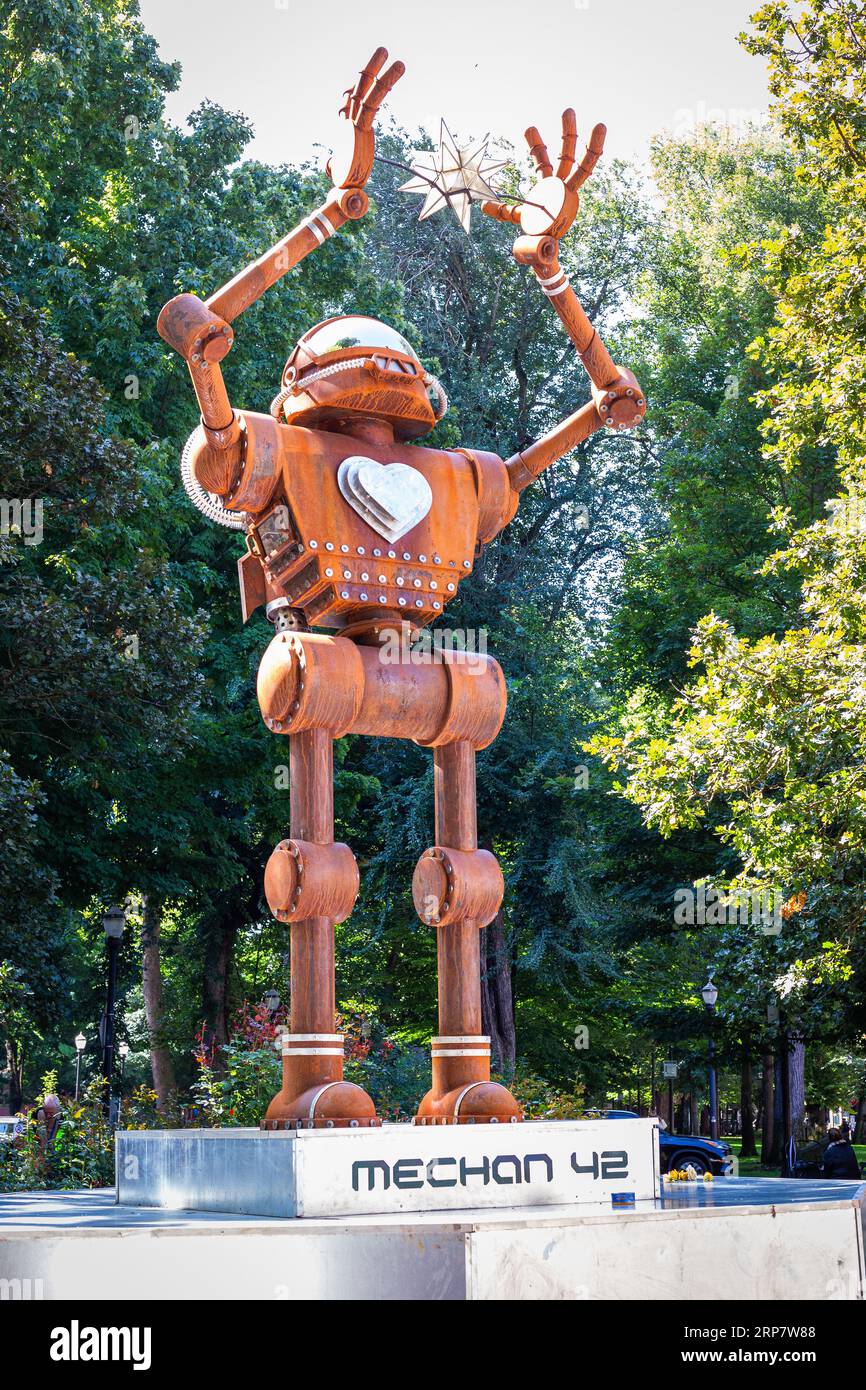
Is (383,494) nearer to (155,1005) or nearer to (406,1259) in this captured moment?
(406,1259)

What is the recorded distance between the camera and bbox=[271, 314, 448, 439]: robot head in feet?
24.3

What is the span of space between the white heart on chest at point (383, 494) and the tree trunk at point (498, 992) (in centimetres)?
1545

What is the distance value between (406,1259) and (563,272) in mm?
5138

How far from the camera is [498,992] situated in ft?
76.4

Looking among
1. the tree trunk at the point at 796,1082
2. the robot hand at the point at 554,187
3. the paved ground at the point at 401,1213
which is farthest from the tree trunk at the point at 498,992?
the robot hand at the point at 554,187

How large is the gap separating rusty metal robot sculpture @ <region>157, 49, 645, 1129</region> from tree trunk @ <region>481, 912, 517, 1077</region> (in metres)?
15.1

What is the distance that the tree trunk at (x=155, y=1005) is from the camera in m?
21.3

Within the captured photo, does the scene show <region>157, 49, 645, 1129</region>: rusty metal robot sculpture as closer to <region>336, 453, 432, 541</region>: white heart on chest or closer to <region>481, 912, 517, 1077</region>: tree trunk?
<region>336, 453, 432, 541</region>: white heart on chest

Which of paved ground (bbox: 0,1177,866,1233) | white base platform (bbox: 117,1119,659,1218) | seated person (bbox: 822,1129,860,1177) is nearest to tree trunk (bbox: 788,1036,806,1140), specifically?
seated person (bbox: 822,1129,860,1177)

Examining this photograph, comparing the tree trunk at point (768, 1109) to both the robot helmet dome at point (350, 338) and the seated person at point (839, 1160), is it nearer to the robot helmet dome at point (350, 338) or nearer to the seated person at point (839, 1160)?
the seated person at point (839, 1160)
